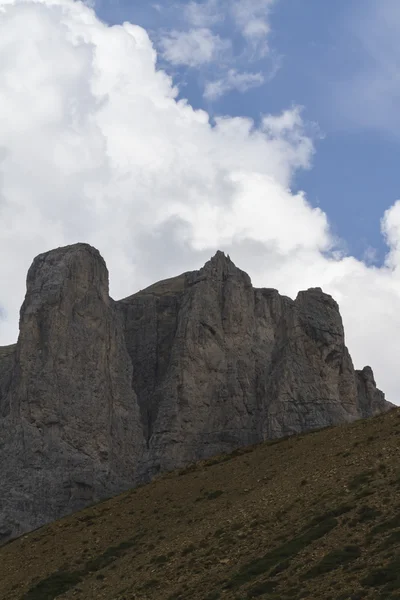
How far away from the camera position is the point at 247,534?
120 feet

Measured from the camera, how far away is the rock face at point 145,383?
380 feet

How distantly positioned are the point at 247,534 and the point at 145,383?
103 m

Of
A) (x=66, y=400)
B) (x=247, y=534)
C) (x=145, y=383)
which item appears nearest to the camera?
(x=247, y=534)

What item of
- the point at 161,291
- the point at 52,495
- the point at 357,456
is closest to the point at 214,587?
the point at 357,456

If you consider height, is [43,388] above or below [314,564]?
above

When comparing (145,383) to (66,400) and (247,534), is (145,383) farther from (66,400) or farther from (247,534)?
(247,534)

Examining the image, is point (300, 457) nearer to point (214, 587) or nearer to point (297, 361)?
point (214, 587)

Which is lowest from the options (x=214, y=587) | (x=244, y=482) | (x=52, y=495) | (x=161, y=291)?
(x=214, y=587)

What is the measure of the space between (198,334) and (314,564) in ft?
331

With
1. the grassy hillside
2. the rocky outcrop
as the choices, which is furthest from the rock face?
the grassy hillside

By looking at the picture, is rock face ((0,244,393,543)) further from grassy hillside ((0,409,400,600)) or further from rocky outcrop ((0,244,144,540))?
grassy hillside ((0,409,400,600))

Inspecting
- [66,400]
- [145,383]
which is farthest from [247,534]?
[145,383]

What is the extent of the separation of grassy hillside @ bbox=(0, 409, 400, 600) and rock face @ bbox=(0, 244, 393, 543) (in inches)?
2509

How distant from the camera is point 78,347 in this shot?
412 feet
